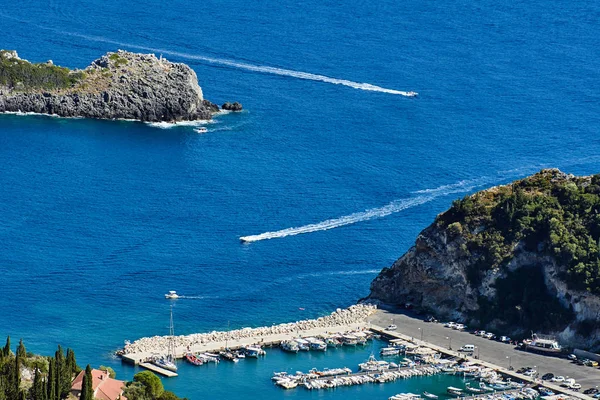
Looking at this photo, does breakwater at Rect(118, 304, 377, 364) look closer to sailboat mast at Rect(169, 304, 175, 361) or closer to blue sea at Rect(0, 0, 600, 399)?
sailboat mast at Rect(169, 304, 175, 361)

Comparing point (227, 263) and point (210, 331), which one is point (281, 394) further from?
point (227, 263)

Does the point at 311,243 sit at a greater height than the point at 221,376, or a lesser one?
greater

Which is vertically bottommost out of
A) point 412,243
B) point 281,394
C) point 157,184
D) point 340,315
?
point 281,394

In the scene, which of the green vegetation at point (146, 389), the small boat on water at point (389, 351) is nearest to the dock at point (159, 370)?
the green vegetation at point (146, 389)

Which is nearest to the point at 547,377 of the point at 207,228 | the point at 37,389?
the point at 37,389

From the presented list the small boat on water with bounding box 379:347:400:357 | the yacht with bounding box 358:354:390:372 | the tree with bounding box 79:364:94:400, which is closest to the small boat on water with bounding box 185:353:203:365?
the yacht with bounding box 358:354:390:372

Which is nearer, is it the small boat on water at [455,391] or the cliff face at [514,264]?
the small boat on water at [455,391]

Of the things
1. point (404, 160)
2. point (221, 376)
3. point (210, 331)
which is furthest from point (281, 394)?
point (404, 160)

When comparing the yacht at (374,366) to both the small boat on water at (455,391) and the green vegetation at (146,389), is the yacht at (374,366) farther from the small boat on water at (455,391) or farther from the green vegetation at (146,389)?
the green vegetation at (146,389)
